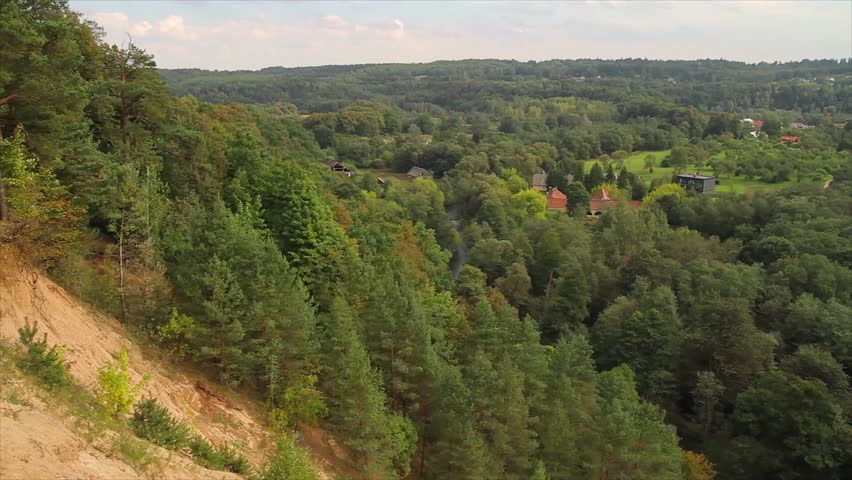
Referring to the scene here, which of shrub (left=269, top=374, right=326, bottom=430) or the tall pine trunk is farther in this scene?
shrub (left=269, top=374, right=326, bottom=430)

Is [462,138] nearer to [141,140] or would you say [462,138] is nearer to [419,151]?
[419,151]

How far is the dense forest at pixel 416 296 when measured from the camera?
17.3 metres

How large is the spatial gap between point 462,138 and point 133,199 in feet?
283

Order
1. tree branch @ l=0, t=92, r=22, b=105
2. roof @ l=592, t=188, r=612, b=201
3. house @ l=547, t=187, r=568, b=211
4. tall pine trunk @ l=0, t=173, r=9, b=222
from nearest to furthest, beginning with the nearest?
tall pine trunk @ l=0, t=173, r=9, b=222 < tree branch @ l=0, t=92, r=22, b=105 < house @ l=547, t=187, r=568, b=211 < roof @ l=592, t=188, r=612, b=201

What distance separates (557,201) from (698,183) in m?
18.0

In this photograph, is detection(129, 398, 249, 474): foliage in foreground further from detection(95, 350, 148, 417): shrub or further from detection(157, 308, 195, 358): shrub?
detection(157, 308, 195, 358): shrub

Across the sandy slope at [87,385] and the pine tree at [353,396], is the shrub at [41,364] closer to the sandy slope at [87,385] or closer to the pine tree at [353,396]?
the sandy slope at [87,385]

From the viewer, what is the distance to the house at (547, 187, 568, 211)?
73.7m

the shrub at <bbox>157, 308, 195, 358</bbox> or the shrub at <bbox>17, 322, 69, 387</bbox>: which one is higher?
the shrub at <bbox>17, 322, 69, 387</bbox>

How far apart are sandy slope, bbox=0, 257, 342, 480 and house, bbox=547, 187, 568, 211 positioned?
192 ft

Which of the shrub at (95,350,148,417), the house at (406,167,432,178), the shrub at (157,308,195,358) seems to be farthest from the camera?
the house at (406,167,432,178)

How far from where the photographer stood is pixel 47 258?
587 inches

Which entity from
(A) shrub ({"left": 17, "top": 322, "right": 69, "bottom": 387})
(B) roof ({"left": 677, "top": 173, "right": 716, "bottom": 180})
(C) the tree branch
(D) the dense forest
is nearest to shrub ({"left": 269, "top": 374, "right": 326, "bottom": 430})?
(D) the dense forest

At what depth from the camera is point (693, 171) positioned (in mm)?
85688
